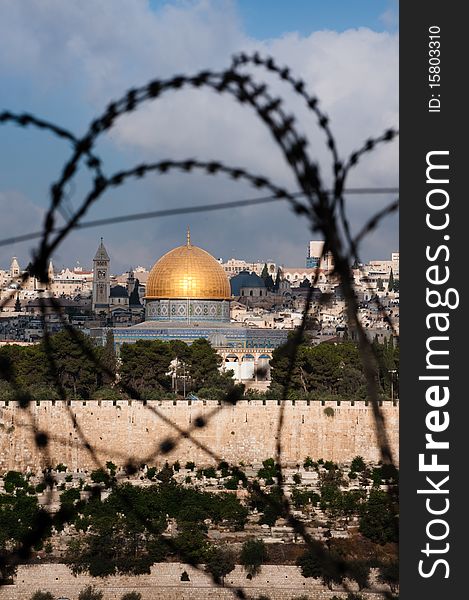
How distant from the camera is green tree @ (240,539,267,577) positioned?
15.0 m

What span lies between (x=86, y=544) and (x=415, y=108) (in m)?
12.3

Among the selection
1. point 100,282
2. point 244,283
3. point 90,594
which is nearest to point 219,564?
point 90,594

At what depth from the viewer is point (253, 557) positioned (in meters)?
15.2

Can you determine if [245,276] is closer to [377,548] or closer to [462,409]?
[377,548]

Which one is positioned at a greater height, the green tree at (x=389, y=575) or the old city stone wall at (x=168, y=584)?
the green tree at (x=389, y=575)

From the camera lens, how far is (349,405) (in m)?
24.2

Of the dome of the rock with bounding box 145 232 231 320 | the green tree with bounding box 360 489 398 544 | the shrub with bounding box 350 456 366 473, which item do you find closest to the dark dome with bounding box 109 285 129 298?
the dome of the rock with bounding box 145 232 231 320

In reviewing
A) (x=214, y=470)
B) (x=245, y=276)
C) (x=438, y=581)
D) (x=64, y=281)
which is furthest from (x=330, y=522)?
(x=64, y=281)

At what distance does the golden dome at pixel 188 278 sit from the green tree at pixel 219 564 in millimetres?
30972

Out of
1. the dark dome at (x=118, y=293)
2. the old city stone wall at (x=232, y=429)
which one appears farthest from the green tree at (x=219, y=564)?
the dark dome at (x=118, y=293)

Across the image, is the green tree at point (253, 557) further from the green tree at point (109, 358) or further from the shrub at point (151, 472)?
the green tree at point (109, 358)

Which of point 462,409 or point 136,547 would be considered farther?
point 136,547

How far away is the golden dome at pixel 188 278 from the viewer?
46188 millimetres

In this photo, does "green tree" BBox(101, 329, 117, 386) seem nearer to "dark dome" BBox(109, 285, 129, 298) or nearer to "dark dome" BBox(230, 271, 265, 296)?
"dark dome" BBox(109, 285, 129, 298)
